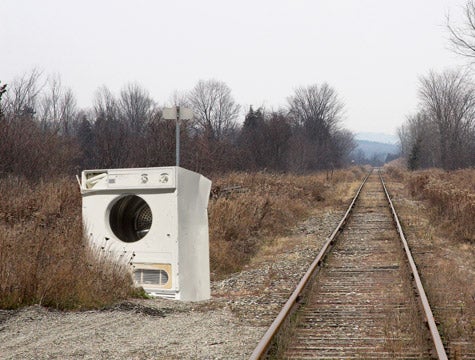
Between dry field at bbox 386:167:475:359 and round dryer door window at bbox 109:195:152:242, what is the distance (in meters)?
4.21

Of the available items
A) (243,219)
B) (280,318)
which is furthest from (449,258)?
(280,318)

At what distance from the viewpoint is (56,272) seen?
19.8ft

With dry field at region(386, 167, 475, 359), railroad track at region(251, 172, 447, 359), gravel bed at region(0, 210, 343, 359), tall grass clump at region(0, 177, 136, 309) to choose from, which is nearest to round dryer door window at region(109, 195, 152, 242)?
tall grass clump at region(0, 177, 136, 309)

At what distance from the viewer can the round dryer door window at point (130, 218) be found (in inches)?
291

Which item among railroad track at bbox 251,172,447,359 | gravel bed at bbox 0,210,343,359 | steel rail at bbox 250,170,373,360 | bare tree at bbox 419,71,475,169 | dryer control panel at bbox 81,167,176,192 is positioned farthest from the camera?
bare tree at bbox 419,71,475,169

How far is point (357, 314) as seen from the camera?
246 inches

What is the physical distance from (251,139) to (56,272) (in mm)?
36628

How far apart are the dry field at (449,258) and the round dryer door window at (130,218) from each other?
4.21 m

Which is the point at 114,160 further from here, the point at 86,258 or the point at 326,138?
the point at 326,138

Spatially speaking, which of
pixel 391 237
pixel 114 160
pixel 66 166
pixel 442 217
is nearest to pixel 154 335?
pixel 391 237

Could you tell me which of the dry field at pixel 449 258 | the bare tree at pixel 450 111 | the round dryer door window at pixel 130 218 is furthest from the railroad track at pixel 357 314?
the bare tree at pixel 450 111

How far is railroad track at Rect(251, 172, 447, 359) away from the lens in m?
4.82

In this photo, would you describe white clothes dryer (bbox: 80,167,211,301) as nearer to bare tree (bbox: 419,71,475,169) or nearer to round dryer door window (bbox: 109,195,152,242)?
round dryer door window (bbox: 109,195,152,242)

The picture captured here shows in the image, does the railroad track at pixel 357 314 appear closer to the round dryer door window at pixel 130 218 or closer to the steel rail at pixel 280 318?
the steel rail at pixel 280 318
